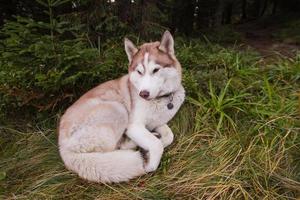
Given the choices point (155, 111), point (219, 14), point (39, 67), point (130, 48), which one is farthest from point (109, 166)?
point (219, 14)

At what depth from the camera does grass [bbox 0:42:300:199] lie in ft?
10.6

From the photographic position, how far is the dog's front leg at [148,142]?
3.39 metres

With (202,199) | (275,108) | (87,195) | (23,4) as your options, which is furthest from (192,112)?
(23,4)

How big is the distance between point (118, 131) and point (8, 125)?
1609 mm

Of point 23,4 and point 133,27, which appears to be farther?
point 23,4

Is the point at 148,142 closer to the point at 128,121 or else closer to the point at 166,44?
the point at 128,121

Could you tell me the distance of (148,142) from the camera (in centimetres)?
350

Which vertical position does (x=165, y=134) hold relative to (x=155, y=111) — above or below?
below

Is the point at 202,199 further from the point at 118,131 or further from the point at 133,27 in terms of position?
the point at 133,27

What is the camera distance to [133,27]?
577cm

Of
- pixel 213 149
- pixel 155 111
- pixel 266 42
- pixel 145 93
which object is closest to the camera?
pixel 145 93

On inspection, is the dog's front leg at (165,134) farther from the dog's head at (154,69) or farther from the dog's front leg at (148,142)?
the dog's head at (154,69)

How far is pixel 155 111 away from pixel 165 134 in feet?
0.85

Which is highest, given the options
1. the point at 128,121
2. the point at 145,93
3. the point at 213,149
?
the point at 145,93
